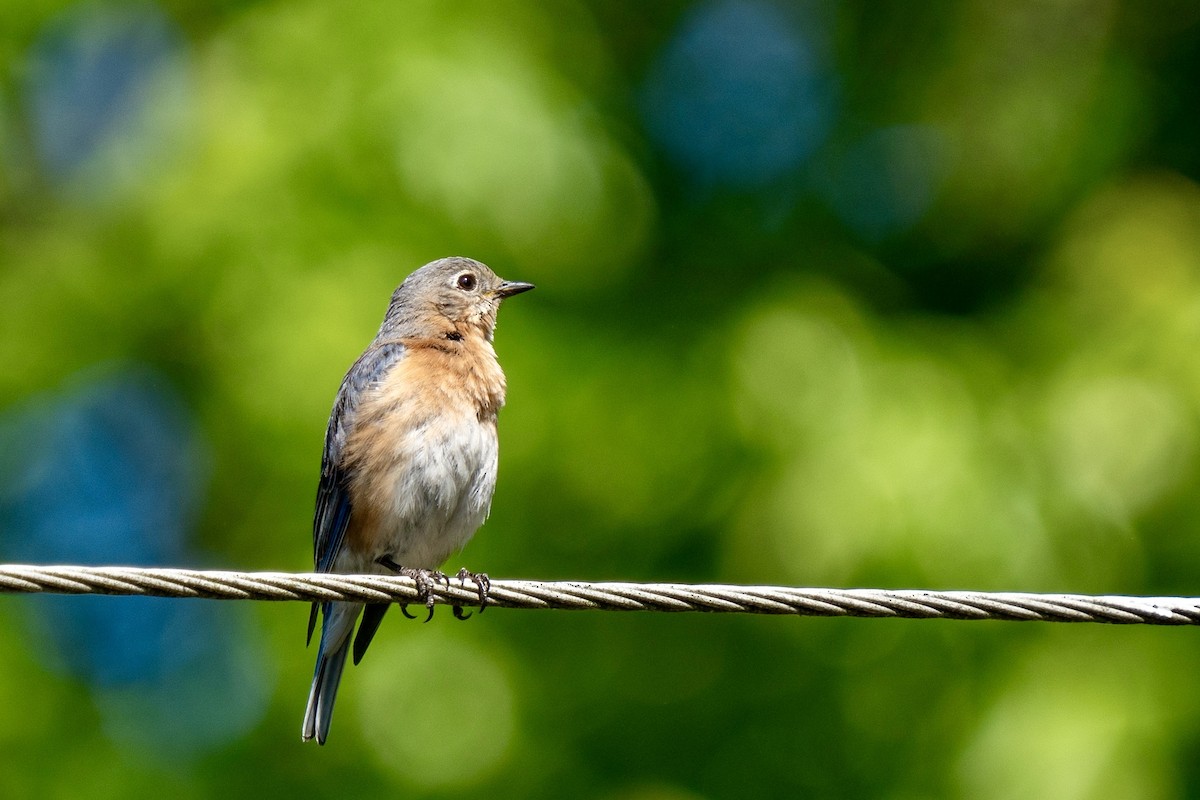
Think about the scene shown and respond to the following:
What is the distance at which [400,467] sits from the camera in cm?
600

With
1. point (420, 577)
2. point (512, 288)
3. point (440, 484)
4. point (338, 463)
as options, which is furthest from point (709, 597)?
point (512, 288)

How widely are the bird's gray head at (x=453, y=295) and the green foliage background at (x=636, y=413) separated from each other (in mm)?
134

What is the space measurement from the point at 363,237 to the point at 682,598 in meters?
3.80

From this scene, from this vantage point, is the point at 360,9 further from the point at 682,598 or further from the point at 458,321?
the point at 682,598

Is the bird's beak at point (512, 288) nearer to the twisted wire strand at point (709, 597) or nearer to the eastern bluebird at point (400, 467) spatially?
the eastern bluebird at point (400, 467)

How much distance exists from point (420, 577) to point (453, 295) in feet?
6.47

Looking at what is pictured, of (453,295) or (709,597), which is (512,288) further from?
(709,597)

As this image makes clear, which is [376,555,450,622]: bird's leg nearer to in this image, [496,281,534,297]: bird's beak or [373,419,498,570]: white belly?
[373,419,498,570]: white belly

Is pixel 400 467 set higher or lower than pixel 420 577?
higher

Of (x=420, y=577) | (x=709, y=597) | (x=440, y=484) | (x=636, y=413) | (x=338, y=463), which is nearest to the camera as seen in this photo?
(x=709, y=597)

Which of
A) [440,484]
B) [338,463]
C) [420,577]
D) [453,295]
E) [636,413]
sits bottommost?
[420,577]

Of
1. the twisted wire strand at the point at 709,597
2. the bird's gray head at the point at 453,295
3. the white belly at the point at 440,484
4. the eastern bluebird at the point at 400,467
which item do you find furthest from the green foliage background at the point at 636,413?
the twisted wire strand at the point at 709,597

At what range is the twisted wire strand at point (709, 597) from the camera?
3592 mm

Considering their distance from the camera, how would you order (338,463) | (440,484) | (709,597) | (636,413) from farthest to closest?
(636,413) < (338,463) < (440,484) < (709,597)
